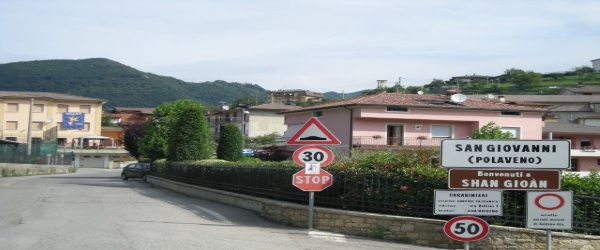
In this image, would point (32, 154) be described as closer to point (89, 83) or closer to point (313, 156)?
point (313, 156)

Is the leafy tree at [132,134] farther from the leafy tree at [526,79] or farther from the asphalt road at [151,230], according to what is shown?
the leafy tree at [526,79]

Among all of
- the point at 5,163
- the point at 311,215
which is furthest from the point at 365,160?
the point at 5,163

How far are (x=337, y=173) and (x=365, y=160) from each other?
2.97ft

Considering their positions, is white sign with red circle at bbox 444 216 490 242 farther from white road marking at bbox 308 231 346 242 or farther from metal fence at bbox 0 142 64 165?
metal fence at bbox 0 142 64 165

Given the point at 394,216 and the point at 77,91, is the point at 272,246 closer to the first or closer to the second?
the point at 394,216

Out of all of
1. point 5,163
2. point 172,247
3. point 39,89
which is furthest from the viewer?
point 39,89

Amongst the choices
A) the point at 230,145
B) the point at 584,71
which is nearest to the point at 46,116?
the point at 230,145

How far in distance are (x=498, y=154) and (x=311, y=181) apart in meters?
5.62

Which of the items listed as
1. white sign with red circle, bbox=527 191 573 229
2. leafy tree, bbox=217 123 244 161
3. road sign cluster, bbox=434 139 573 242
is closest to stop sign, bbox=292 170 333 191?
road sign cluster, bbox=434 139 573 242

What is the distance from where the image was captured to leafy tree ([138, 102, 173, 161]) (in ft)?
164

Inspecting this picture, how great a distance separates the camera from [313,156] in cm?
1450

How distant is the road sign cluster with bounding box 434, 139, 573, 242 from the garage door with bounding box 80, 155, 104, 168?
296 feet

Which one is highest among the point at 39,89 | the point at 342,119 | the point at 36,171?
the point at 39,89

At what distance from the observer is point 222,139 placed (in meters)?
35.3
